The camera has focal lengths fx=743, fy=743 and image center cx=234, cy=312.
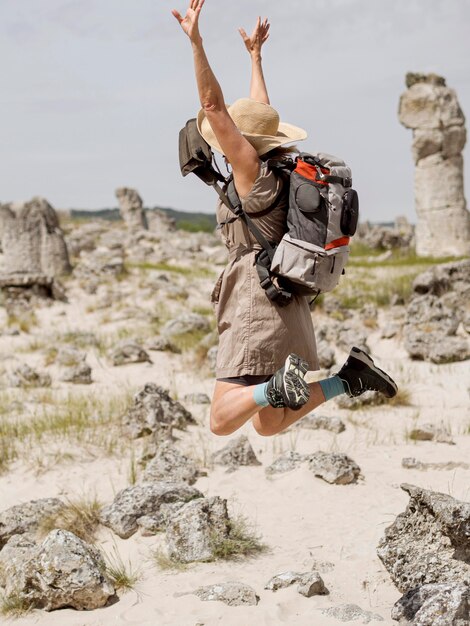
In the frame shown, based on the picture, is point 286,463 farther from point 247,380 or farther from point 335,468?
point 247,380

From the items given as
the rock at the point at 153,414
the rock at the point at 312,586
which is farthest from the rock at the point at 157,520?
the rock at the point at 153,414

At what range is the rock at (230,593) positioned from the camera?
3447 millimetres

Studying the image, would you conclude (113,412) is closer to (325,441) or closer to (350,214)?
(325,441)

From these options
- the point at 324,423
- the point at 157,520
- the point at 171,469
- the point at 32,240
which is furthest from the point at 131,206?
the point at 157,520

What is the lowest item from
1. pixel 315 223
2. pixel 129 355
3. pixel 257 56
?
pixel 129 355

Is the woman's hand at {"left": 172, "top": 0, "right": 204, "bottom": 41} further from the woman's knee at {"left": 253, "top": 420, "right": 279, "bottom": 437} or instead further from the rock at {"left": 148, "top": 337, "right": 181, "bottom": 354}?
the rock at {"left": 148, "top": 337, "right": 181, "bottom": 354}

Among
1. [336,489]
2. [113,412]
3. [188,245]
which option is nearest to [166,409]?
[113,412]

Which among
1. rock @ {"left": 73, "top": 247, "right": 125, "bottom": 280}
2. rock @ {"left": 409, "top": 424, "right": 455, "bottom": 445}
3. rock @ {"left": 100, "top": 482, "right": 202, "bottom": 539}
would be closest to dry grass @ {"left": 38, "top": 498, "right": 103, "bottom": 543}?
rock @ {"left": 100, "top": 482, "right": 202, "bottom": 539}

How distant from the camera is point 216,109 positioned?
3.23 metres

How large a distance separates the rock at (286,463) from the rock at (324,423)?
952mm

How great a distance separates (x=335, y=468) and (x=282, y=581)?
4.60ft

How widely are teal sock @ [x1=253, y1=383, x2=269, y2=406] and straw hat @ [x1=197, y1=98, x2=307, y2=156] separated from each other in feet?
3.57

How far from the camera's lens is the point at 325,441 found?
19.7ft

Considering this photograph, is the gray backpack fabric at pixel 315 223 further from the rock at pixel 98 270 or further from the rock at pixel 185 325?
the rock at pixel 98 270
